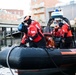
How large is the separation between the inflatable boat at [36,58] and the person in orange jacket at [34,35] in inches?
19.1

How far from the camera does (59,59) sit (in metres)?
6.25

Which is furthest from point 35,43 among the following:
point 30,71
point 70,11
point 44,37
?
point 70,11

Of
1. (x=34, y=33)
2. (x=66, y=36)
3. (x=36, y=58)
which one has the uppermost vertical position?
(x=34, y=33)

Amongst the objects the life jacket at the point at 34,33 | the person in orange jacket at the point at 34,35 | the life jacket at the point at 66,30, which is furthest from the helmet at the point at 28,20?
the life jacket at the point at 66,30

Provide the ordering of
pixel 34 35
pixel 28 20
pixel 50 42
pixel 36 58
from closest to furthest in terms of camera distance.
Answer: pixel 36 58 < pixel 34 35 < pixel 28 20 < pixel 50 42

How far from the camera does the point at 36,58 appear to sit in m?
6.05

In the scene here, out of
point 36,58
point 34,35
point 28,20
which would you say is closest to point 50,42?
point 34,35

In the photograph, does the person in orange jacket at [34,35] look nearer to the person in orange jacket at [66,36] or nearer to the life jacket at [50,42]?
the life jacket at [50,42]

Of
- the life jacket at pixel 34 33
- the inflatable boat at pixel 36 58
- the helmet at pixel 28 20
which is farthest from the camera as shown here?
the helmet at pixel 28 20

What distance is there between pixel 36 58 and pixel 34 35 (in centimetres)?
72

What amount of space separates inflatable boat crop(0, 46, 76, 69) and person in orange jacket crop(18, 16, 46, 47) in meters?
0.49

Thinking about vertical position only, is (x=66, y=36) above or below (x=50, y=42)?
above

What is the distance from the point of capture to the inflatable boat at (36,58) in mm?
6008

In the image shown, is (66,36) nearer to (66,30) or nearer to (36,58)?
(66,30)
